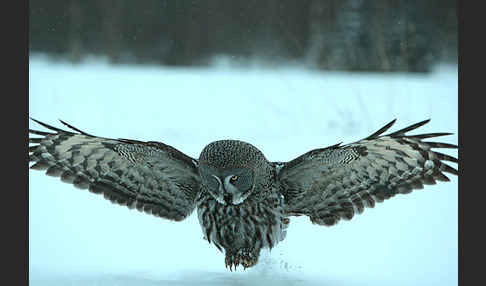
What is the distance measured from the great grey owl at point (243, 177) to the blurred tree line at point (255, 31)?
21.2ft

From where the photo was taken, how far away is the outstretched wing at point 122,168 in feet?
12.9

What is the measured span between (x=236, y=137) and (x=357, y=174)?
4.19m

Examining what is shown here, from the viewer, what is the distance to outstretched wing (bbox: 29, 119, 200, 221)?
12.9 feet

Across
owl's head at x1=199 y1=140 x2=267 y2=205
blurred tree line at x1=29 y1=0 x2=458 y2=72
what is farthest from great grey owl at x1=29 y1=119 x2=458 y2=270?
blurred tree line at x1=29 y1=0 x2=458 y2=72

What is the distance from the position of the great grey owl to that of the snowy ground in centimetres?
37

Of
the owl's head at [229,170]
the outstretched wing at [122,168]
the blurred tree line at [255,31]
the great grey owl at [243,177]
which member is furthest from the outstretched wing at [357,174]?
the blurred tree line at [255,31]

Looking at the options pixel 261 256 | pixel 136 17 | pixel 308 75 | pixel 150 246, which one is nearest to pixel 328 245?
pixel 261 256

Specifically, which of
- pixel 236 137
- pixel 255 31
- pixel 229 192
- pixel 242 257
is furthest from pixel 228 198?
pixel 255 31

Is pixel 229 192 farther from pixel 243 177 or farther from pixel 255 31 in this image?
pixel 255 31

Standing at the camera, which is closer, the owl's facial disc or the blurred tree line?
the owl's facial disc

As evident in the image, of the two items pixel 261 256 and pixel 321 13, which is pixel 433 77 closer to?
pixel 321 13

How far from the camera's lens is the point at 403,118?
29.6 feet

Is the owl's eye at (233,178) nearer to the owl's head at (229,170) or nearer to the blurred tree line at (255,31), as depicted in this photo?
the owl's head at (229,170)

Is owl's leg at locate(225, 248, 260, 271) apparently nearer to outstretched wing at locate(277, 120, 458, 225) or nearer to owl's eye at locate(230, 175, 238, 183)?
outstretched wing at locate(277, 120, 458, 225)
